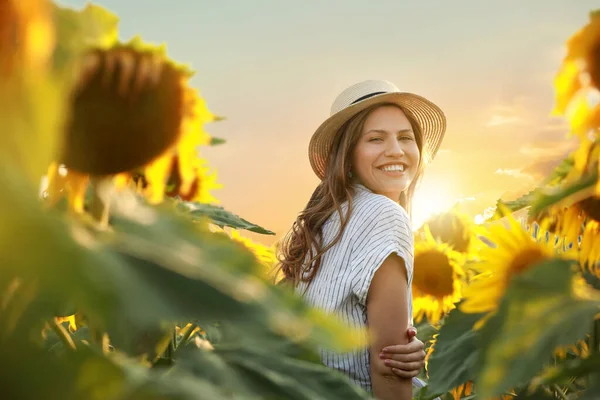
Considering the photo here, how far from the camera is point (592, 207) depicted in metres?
1.50

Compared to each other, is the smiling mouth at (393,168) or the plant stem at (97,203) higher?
the plant stem at (97,203)

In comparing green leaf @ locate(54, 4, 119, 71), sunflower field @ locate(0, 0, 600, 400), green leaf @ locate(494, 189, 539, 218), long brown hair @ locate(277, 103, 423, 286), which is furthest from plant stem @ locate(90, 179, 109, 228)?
long brown hair @ locate(277, 103, 423, 286)

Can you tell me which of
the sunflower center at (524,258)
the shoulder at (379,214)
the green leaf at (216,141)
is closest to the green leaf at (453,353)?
the sunflower center at (524,258)

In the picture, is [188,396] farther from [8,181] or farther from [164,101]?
[164,101]

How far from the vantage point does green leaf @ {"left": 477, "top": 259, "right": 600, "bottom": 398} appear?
0.68 m

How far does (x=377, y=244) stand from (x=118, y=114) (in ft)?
6.73

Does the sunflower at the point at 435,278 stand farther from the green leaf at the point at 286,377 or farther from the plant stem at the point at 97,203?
the plant stem at the point at 97,203

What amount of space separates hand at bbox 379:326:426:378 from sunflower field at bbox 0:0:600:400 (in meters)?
1.18

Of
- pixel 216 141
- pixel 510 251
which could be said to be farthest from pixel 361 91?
pixel 216 141

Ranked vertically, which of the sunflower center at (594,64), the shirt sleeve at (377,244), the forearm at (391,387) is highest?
the sunflower center at (594,64)

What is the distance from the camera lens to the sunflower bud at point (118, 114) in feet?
2.37

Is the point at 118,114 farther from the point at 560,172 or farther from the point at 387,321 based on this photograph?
the point at 387,321

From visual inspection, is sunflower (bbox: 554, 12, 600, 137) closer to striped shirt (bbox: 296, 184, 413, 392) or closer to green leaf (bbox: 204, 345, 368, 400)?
green leaf (bbox: 204, 345, 368, 400)

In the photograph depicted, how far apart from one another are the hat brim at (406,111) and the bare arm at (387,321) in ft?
3.05
